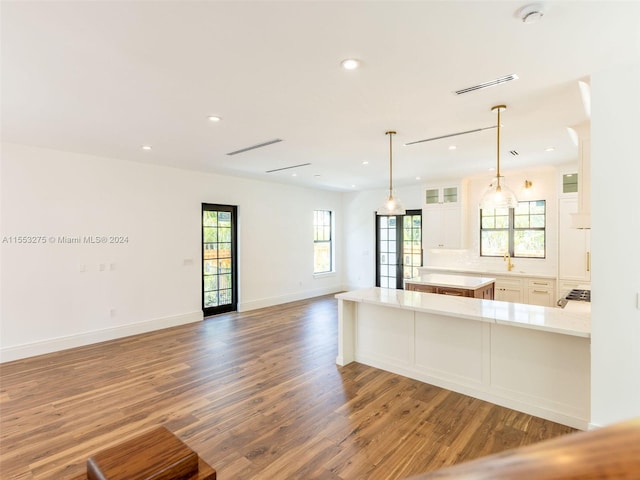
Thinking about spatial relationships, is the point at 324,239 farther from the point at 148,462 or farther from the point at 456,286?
the point at 148,462

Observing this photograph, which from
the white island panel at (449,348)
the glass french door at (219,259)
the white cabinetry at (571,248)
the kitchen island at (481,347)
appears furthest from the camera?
the glass french door at (219,259)

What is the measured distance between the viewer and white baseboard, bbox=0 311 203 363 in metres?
4.44

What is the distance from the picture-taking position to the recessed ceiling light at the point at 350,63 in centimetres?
234

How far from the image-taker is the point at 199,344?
5004mm

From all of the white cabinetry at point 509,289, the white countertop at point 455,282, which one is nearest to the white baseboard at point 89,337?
the white countertop at point 455,282

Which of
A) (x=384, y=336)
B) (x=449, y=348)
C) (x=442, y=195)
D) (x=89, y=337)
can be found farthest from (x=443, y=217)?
(x=89, y=337)

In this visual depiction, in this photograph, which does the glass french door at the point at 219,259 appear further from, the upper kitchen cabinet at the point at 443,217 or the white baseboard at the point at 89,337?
the upper kitchen cabinet at the point at 443,217

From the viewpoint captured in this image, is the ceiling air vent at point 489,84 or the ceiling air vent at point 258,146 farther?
the ceiling air vent at point 258,146

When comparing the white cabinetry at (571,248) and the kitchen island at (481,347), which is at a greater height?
the white cabinetry at (571,248)

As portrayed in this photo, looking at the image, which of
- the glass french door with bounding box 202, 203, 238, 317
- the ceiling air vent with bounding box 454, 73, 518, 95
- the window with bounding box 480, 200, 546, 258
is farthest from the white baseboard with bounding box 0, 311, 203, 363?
the window with bounding box 480, 200, 546, 258

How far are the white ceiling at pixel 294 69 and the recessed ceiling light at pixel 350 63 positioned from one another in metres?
0.04

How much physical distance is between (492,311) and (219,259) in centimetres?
510

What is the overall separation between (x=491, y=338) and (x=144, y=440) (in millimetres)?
3321

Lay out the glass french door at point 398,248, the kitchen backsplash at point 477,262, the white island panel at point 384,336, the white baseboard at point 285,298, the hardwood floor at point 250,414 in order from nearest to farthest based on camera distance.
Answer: the hardwood floor at point 250,414 < the white island panel at point 384,336 < the kitchen backsplash at point 477,262 < the white baseboard at point 285,298 < the glass french door at point 398,248
